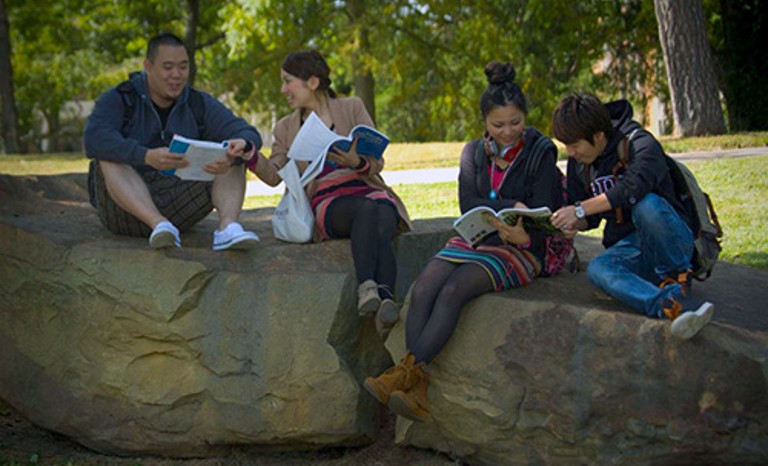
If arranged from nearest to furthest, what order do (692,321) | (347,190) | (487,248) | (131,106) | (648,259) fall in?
1. (692,321)
2. (648,259)
3. (487,248)
4. (347,190)
5. (131,106)

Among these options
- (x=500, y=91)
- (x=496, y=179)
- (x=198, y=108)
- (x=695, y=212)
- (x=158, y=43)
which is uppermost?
(x=158, y=43)

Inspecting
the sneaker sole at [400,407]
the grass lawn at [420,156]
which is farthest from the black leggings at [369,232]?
the grass lawn at [420,156]

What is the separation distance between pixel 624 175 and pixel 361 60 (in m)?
15.9

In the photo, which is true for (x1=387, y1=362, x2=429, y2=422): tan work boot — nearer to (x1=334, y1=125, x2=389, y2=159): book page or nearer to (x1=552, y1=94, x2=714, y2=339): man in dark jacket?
(x1=552, y1=94, x2=714, y2=339): man in dark jacket

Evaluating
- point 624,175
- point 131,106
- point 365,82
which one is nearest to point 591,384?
point 624,175

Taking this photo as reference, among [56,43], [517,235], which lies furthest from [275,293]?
[56,43]

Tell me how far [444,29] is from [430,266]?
19.3 meters

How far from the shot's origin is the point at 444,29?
2281 cm

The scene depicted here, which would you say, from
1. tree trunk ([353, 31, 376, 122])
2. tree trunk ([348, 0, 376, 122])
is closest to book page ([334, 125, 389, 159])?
tree trunk ([348, 0, 376, 122])

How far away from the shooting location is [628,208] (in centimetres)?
416

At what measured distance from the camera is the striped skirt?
4094 millimetres

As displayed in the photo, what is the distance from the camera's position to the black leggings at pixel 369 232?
4516 millimetres

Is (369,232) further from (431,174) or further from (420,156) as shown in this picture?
(420,156)

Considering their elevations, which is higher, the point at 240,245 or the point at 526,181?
the point at 526,181
